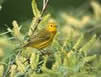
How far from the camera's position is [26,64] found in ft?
11.8

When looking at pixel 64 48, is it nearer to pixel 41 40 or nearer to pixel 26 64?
pixel 26 64

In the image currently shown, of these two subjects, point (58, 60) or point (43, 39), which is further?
point (43, 39)

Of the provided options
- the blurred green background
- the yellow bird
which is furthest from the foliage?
the blurred green background

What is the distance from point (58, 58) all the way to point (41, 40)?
5.80ft

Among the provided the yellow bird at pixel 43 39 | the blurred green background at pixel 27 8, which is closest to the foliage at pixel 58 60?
the yellow bird at pixel 43 39

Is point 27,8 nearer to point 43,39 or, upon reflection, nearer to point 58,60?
point 43,39

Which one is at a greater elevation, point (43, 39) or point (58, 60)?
point (43, 39)

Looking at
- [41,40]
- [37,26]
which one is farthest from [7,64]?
[41,40]

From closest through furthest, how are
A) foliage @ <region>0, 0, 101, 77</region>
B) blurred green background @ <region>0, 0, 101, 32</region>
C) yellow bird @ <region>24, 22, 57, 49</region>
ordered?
1. foliage @ <region>0, 0, 101, 77</region>
2. yellow bird @ <region>24, 22, 57, 49</region>
3. blurred green background @ <region>0, 0, 101, 32</region>

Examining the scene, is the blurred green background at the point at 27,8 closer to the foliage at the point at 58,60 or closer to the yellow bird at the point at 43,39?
the yellow bird at the point at 43,39

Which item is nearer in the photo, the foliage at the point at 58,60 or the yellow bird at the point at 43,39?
the foliage at the point at 58,60

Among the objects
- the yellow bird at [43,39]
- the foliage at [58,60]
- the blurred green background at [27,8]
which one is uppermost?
the blurred green background at [27,8]

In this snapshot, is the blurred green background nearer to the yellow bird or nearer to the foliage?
the yellow bird

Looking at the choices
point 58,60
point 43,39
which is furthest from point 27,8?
point 58,60
